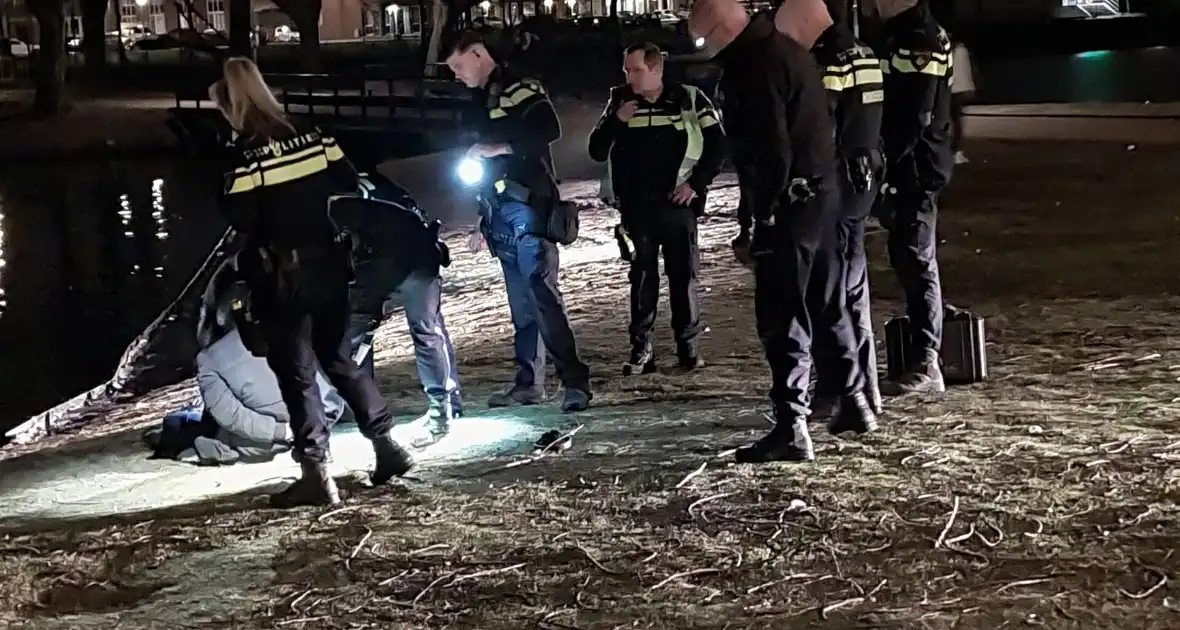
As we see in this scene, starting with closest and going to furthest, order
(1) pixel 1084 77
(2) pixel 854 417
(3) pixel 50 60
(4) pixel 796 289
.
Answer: (4) pixel 796 289 < (2) pixel 854 417 < (1) pixel 1084 77 < (3) pixel 50 60

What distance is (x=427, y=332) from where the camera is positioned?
22.5 feet

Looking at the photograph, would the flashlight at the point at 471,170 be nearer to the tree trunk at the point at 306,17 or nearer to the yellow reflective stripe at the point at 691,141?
the yellow reflective stripe at the point at 691,141

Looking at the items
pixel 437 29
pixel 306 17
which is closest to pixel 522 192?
pixel 437 29

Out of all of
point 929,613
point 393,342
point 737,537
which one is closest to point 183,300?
point 393,342

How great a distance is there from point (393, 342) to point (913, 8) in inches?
203

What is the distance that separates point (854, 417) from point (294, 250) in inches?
96.9

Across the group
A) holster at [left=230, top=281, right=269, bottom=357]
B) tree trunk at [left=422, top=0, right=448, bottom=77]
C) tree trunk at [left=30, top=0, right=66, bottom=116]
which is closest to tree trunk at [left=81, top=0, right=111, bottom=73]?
tree trunk at [left=30, top=0, right=66, bottom=116]

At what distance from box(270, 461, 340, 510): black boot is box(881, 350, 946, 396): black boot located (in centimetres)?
274

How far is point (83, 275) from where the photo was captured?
51.9ft

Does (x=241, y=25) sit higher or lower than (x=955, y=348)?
higher

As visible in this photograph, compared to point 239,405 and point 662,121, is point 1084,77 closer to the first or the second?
point 662,121

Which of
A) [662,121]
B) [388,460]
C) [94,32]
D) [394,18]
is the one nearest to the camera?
[388,460]

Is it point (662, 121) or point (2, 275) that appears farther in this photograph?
point (2, 275)

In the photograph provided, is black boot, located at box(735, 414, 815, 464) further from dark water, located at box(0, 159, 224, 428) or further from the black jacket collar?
dark water, located at box(0, 159, 224, 428)
